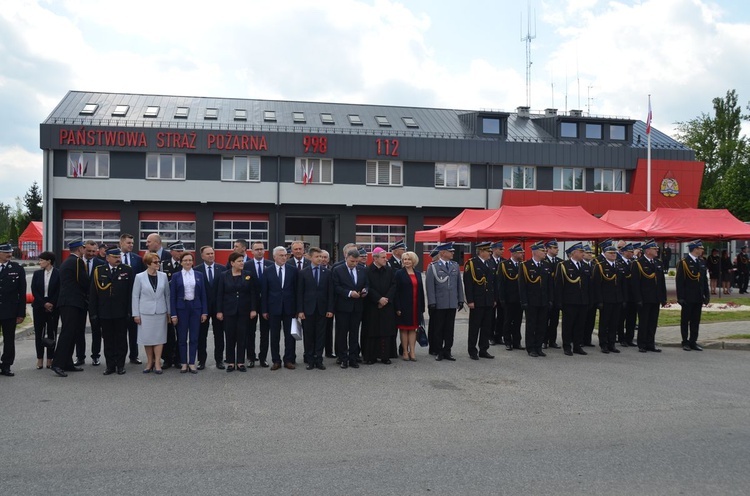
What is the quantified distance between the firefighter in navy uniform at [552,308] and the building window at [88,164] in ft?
110

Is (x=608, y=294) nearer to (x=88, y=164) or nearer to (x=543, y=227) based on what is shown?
(x=543, y=227)

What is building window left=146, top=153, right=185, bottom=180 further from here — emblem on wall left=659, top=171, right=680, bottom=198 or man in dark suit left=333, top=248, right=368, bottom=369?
man in dark suit left=333, top=248, right=368, bottom=369

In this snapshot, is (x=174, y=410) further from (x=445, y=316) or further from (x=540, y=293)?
(x=540, y=293)

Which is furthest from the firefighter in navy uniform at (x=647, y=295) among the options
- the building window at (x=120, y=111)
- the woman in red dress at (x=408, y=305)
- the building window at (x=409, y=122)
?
the building window at (x=120, y=111)

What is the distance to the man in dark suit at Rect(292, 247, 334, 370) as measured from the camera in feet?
34.3

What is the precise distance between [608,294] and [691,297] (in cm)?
159

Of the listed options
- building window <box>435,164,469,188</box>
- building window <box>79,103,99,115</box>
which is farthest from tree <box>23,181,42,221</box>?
building window <box>435,164,469,188</box>

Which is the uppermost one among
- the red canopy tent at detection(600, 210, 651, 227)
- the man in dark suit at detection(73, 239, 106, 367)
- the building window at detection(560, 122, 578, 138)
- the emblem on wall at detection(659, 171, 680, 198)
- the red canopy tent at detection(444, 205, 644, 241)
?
the building window at detection(560, 122, 578, 138)

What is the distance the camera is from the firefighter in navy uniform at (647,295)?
12.4 meters

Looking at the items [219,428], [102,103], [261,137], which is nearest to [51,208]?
[102,103]

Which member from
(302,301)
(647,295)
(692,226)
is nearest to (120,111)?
(692,226)

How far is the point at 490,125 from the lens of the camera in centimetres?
4578

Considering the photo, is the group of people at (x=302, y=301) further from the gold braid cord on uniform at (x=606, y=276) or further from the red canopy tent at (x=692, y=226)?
the red canopy tent at (x=692, y=226)

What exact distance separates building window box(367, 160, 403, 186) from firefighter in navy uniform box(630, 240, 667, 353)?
30.6 meters
